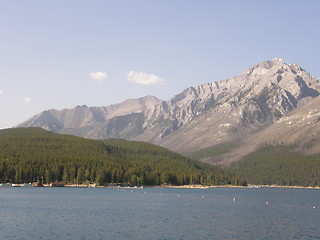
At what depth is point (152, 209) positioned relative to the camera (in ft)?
595

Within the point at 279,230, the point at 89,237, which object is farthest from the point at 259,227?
the point at 89,237

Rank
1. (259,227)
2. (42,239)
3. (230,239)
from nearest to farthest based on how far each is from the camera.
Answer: (42,239)
(230,239)
(259,227)

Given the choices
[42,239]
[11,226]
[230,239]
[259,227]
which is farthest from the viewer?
[259,227]

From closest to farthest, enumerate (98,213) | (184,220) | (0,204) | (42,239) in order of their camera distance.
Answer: (42,239) → (184,220) → (98,213) → (0,204)

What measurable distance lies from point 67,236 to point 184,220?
4786cm

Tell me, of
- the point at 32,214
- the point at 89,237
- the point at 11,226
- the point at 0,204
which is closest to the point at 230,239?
the point at 89,237

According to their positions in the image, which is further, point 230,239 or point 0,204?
point 0,204

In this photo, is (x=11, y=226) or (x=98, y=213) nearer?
(x=11, y=226)

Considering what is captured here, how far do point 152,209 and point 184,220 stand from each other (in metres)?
36.7

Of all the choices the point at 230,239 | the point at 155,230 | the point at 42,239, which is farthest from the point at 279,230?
the point at 42,239

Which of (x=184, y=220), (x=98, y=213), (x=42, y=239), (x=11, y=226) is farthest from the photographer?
(x=98, y=213)

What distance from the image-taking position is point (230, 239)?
110250mm

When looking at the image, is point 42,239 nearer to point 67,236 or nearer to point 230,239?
point 67,236

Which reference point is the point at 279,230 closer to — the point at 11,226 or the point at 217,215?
the point at 217,215
